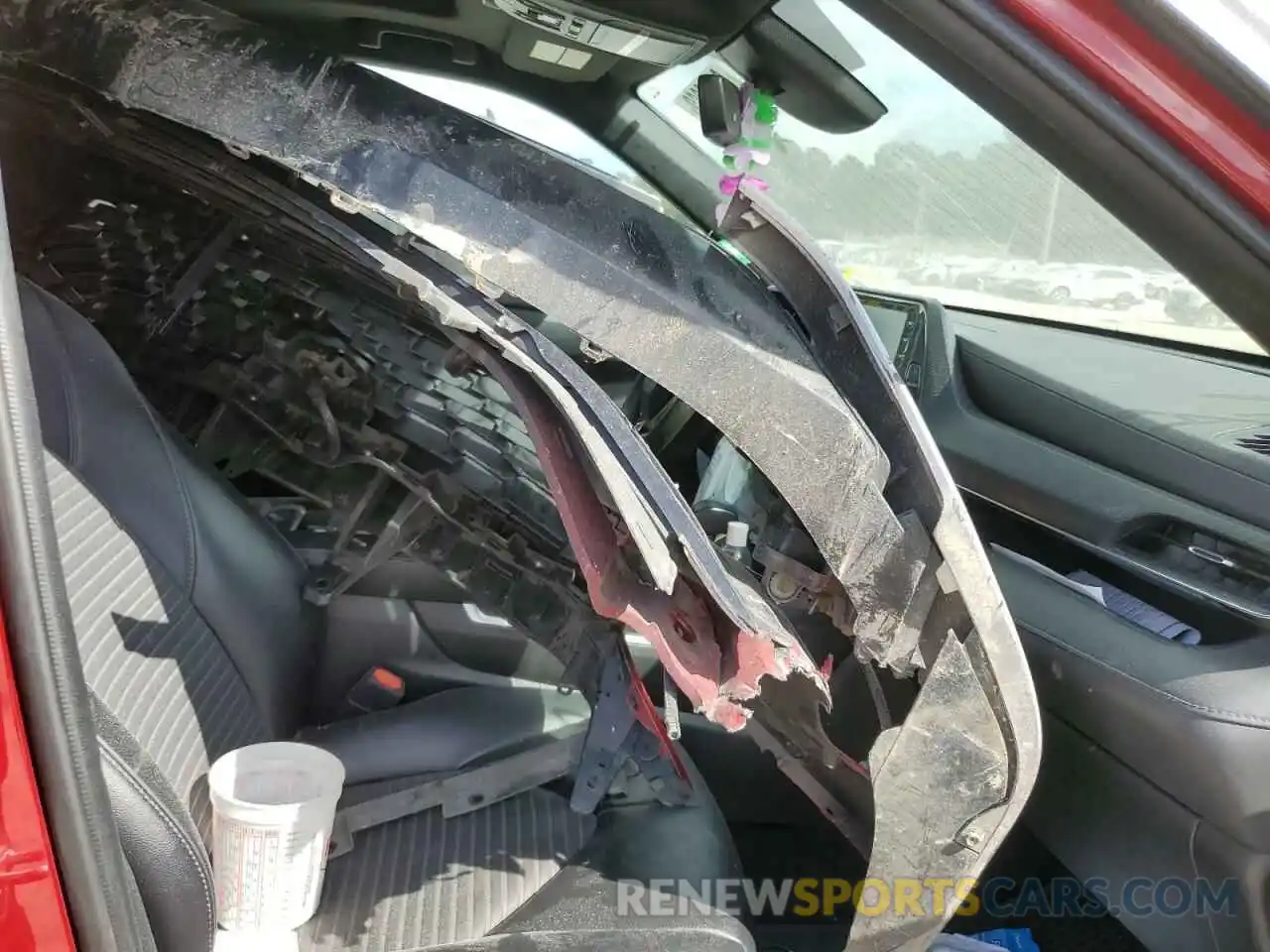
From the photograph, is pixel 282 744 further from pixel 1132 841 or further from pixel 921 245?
pixel 921 245

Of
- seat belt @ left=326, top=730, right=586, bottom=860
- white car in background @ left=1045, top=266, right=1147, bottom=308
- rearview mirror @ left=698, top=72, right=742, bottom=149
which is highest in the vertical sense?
white car in background @ left=1045, top=266, right=1147, bottom=308

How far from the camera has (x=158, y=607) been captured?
115cm

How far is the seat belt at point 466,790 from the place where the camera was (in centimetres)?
131

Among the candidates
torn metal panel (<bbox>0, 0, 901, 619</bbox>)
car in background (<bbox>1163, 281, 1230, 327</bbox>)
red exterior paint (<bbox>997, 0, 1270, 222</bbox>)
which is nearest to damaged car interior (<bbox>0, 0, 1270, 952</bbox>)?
torn metal panel (<bbox>0, 0, 901, 619</bbox>)

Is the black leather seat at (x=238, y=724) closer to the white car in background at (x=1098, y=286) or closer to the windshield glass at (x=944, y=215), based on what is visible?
the windshield glass at (x=944, y=215)

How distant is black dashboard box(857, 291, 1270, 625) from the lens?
4.01 ft

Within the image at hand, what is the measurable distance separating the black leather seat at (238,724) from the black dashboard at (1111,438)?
657 mm

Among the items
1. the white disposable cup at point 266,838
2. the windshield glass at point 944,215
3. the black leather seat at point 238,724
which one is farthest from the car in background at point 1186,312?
the white disposable cup at point 266,838

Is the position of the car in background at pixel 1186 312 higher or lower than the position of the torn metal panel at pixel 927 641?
higher

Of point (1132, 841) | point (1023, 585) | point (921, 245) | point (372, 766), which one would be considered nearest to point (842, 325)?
point (1023, 585)

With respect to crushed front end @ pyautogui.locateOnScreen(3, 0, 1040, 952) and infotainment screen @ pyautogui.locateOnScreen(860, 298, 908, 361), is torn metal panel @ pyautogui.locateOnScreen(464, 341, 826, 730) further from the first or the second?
infotainment screen @ pyautogui.locateOnScreen(860, 298, 908, 361)

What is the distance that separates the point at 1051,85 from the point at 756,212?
0.28 meters

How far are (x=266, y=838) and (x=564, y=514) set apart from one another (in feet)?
1.58

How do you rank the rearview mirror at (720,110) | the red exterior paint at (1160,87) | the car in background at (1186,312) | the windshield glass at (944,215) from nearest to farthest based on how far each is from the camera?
the red exterior paint at (1160,87)
the rearview mirror at (720,110)
the car in background at (1186,312)
the windshield glass at (944,215)
